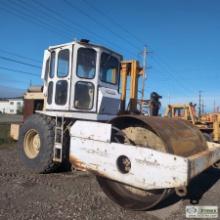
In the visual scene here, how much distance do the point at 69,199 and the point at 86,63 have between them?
268 cm

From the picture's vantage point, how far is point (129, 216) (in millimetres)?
4102

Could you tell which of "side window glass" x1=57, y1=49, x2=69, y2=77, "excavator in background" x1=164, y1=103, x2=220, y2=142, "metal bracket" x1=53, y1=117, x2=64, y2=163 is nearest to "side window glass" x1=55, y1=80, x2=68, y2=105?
"side window glass" x1=57, y1=49, x2=69, y2=77

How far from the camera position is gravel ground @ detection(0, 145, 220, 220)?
4.09 metres

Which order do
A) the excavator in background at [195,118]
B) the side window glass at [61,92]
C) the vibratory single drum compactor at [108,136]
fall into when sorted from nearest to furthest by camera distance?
the vibratory single drum compactor at [108,136]
the side window glass at [61,92]
the excavator in background at [195,118]

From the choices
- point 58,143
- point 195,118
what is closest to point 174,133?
point 58,143

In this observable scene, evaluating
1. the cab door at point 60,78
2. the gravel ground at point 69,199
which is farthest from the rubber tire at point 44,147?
the cab door at point 60,78

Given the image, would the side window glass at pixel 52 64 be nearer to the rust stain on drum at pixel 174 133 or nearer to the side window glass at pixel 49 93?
the side window glass at pixel 49 93

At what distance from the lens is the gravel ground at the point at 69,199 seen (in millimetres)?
4090

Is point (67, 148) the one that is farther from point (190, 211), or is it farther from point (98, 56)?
point (190, 211)

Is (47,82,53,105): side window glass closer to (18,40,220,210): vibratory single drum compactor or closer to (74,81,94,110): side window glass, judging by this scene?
(18,40,220,210): vibratory single drum compactor

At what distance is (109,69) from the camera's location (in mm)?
6477

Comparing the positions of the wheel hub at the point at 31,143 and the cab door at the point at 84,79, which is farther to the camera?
the wheel hub at the point at 31,143

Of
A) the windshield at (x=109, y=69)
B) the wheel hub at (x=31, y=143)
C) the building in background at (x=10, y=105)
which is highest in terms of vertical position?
the building in background at (x=10, y=105)

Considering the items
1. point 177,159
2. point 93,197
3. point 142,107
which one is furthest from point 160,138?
point 142,107
